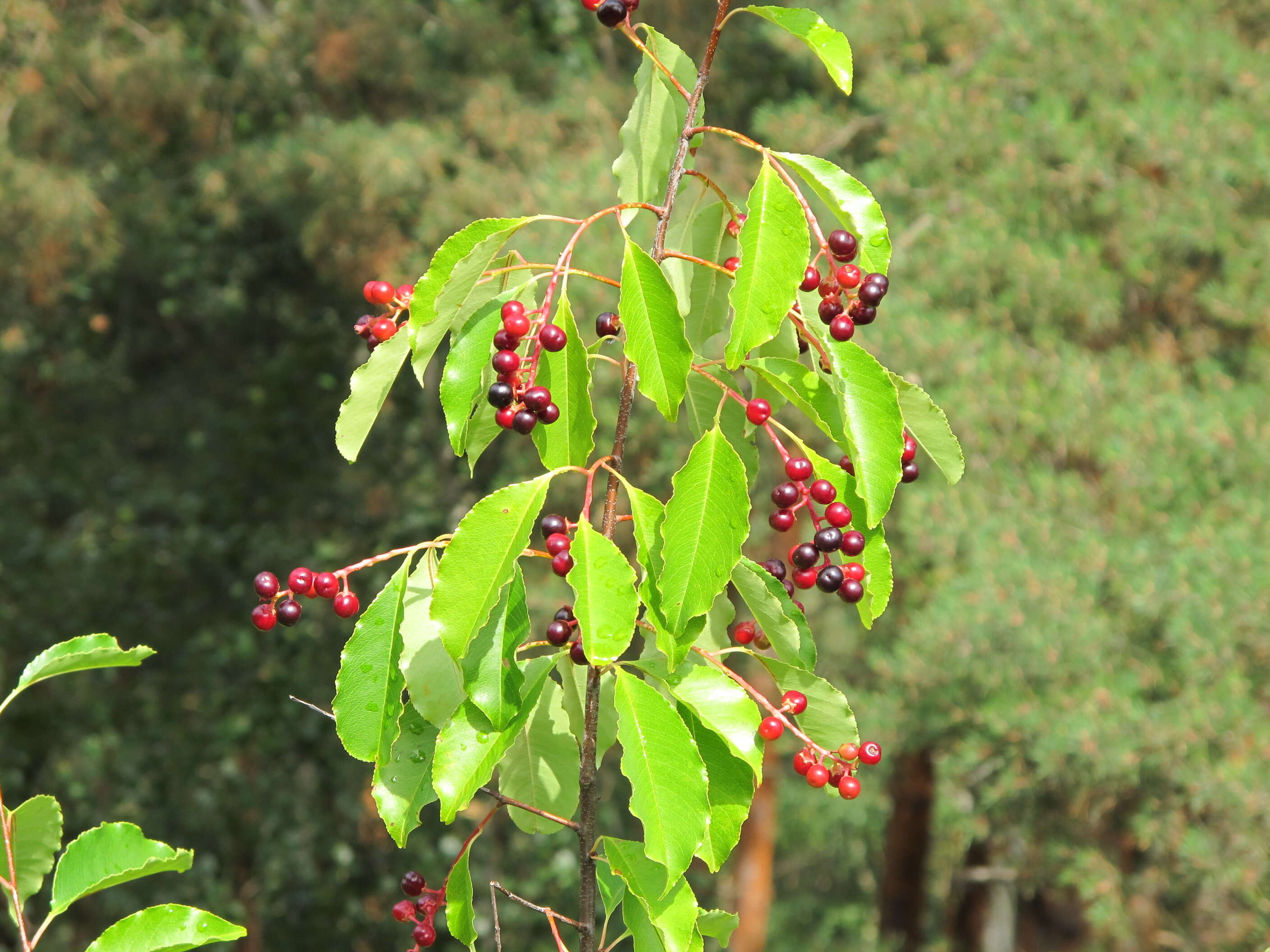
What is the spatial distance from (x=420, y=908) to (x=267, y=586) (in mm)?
280

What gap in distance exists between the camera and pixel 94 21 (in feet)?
19.9

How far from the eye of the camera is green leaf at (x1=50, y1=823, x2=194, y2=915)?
863mm

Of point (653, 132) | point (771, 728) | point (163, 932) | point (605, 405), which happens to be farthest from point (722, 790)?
point (605, 405)

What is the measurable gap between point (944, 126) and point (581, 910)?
15.4 ft

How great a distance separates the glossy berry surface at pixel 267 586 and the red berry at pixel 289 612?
0.01 meters

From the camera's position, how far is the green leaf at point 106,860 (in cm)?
86

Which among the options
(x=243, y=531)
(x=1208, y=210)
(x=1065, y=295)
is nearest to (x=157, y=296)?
(x=243, y=531)

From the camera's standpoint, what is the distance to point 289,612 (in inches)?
35.7

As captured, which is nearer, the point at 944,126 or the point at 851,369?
the point at 851,369

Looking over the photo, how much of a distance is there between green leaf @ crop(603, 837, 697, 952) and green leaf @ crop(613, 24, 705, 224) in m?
0.47

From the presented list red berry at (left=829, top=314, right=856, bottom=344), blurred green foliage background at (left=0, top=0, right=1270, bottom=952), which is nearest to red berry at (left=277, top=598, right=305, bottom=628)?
red berry at (left=829, top=314, right=856, bottom=344)

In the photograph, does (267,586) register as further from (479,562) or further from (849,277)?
(849,277)

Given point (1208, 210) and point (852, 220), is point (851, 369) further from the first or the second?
point (1208, 210)

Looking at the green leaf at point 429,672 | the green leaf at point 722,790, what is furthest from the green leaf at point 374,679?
the green leaf at point 722,790
